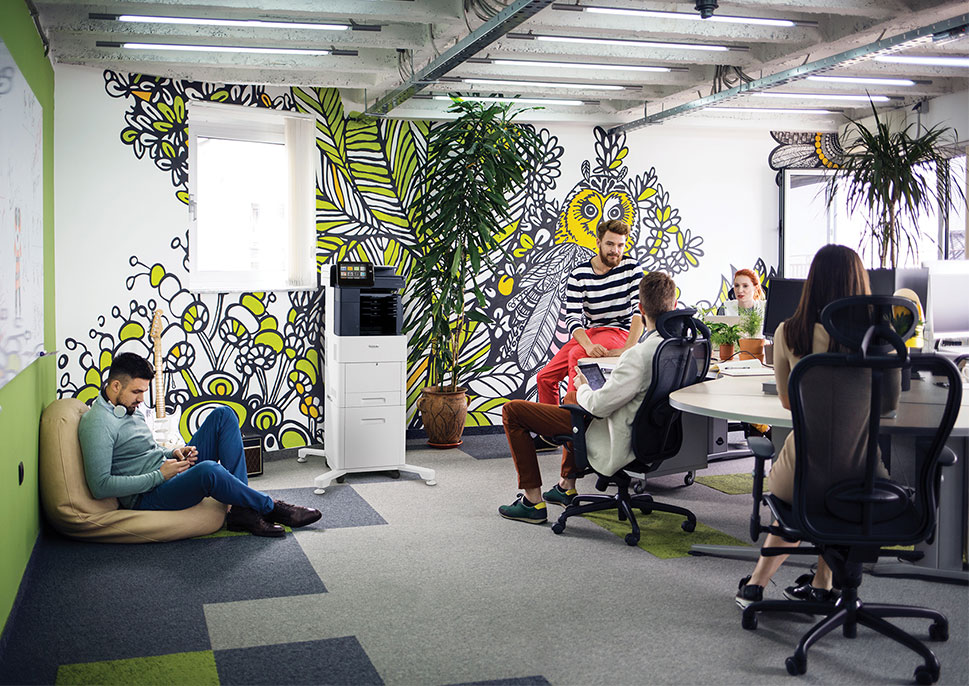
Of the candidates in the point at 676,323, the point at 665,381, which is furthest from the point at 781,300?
the point at 665,381

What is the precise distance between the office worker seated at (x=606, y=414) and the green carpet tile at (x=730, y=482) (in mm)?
1308

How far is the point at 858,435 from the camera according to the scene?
2.80m

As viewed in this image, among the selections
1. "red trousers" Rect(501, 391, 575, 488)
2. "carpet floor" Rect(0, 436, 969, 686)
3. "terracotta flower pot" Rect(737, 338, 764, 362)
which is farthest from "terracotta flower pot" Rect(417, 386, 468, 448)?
"terracotta flower pot" Rect(737, 338, 764, 362)

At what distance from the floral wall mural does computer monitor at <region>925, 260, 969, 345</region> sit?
3047mm

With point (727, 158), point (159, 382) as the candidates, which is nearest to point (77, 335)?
point (159, 382)

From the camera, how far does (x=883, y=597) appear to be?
3.65 m

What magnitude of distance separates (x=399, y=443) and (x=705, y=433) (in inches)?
77.0

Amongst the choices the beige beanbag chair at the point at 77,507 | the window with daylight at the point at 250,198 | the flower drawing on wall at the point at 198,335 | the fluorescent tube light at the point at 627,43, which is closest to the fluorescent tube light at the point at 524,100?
the window with daylight at the point at 250,198

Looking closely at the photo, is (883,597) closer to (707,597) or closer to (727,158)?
(707,597)

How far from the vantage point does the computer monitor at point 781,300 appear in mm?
4938

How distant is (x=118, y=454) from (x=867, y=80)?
18.3ft

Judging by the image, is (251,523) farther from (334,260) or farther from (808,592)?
(334,260)

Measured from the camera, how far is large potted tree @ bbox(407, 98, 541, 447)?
654cm

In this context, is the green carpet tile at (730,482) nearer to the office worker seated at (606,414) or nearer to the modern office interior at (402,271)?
the modern office interior at (402,271)
